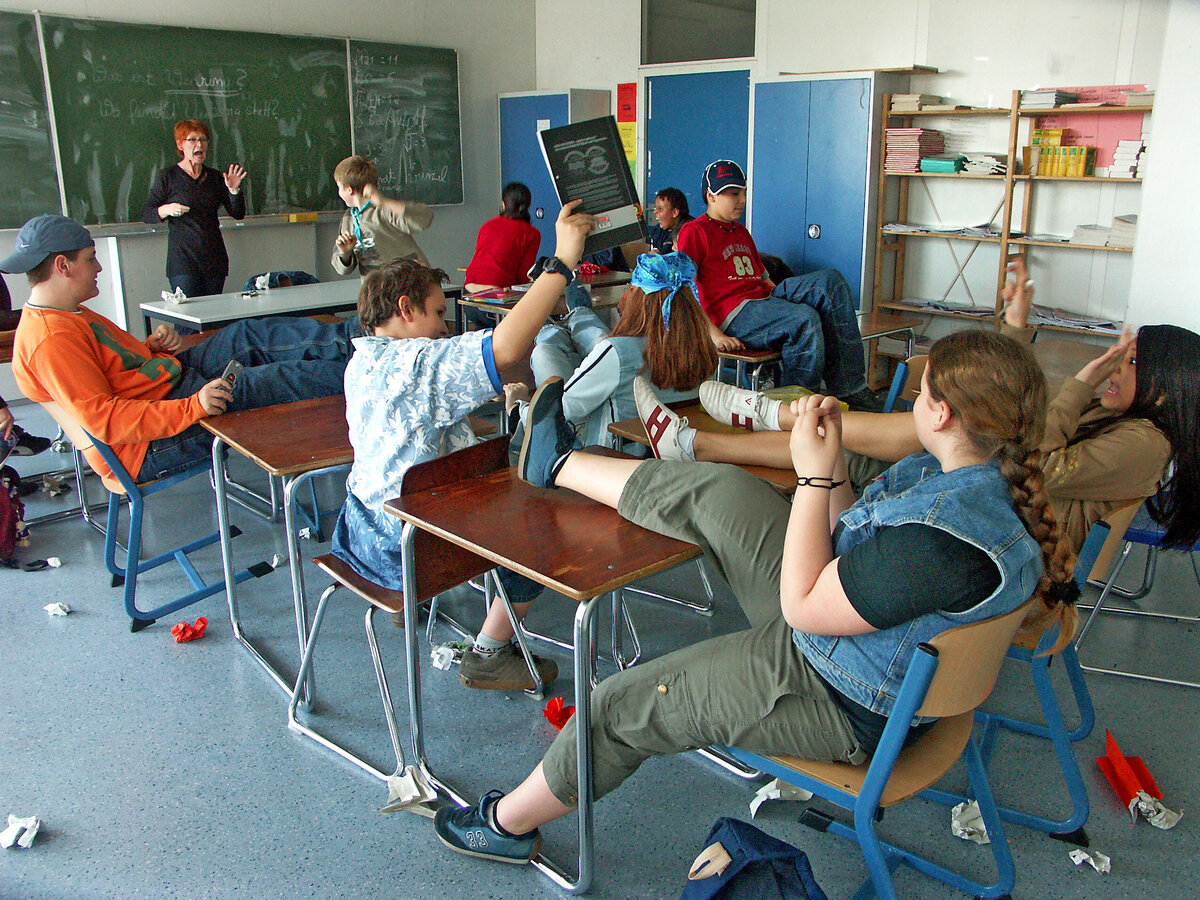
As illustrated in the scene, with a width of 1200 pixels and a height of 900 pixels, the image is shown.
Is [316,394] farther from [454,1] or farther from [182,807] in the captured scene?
[454,1]

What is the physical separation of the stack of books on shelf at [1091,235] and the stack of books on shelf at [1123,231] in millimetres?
38

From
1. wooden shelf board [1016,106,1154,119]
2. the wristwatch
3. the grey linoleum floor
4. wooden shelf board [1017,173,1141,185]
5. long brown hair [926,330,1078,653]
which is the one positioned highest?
wooden shelf board [1016,106,1154,119]

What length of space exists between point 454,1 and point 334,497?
15.4 feet

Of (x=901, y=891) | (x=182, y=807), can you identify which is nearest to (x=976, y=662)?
(x=901, y=891)

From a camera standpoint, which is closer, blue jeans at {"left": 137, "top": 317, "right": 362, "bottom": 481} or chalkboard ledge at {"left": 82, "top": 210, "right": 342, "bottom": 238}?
blue jeans at {"left": 137, "top": 317, "right": 362, "bottom": 481}

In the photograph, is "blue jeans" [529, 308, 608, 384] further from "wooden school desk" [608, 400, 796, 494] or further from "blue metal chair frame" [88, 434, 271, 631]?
"blue metal chair frame" [88, 434, 271, 631]

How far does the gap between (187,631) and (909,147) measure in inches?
183

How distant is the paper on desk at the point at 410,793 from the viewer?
6.54 feet

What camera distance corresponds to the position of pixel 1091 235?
16.4 feet

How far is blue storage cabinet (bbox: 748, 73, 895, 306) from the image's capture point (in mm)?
5598

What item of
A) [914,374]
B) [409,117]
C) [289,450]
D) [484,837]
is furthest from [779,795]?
[409,117]

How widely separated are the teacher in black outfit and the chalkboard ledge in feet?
0.54

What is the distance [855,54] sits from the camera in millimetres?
5777

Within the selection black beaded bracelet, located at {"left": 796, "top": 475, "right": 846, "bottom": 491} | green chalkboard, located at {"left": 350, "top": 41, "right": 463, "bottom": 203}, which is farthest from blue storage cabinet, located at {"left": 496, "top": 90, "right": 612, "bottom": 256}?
black beaded bracelet, located at {"left": 796, "top": 475, "right": 846, "bottom": 491}
